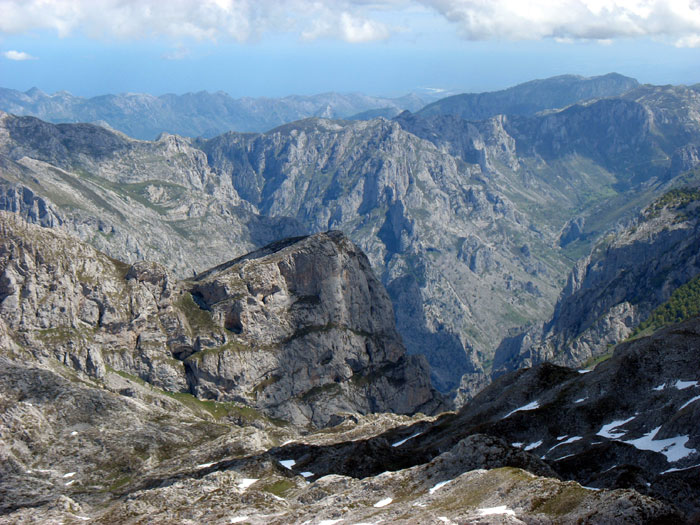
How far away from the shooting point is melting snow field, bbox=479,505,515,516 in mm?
50884

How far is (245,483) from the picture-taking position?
274 feet

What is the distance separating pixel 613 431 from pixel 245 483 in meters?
49.6

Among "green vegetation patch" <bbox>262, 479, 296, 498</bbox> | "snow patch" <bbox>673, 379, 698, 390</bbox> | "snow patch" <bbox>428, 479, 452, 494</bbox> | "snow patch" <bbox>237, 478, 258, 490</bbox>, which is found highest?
"snow patch" <bbox>428, 479, 452, 494</bbox>

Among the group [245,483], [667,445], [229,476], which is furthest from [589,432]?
[229,476]

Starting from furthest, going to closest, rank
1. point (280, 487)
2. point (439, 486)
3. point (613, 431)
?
point (613, 431)
point (280, 487)
point (439, 486)

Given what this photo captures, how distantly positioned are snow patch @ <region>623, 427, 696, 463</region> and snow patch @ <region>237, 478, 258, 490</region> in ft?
155

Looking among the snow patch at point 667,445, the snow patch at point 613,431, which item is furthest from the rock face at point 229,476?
the snow patch at point 613,431

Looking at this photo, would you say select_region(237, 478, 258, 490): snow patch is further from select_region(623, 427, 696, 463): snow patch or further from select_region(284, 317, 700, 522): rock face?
select_region(623, 427, 696, 463): snow patch

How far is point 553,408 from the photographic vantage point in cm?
10294

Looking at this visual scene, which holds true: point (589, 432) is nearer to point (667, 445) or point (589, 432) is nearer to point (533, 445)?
point (533, 445)

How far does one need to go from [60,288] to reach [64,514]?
134231 millimetres

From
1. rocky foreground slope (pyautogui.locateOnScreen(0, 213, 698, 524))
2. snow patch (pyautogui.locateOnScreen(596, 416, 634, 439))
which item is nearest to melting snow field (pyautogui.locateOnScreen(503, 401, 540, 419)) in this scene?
rocky foreground slope (pyautogui.locateOnScreen(0, 213, 698, 524))

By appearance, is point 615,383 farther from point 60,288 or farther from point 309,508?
point 60,288

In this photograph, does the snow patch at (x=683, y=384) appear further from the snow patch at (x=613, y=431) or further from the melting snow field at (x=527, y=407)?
the melting snow field at (x=527, y=407)
